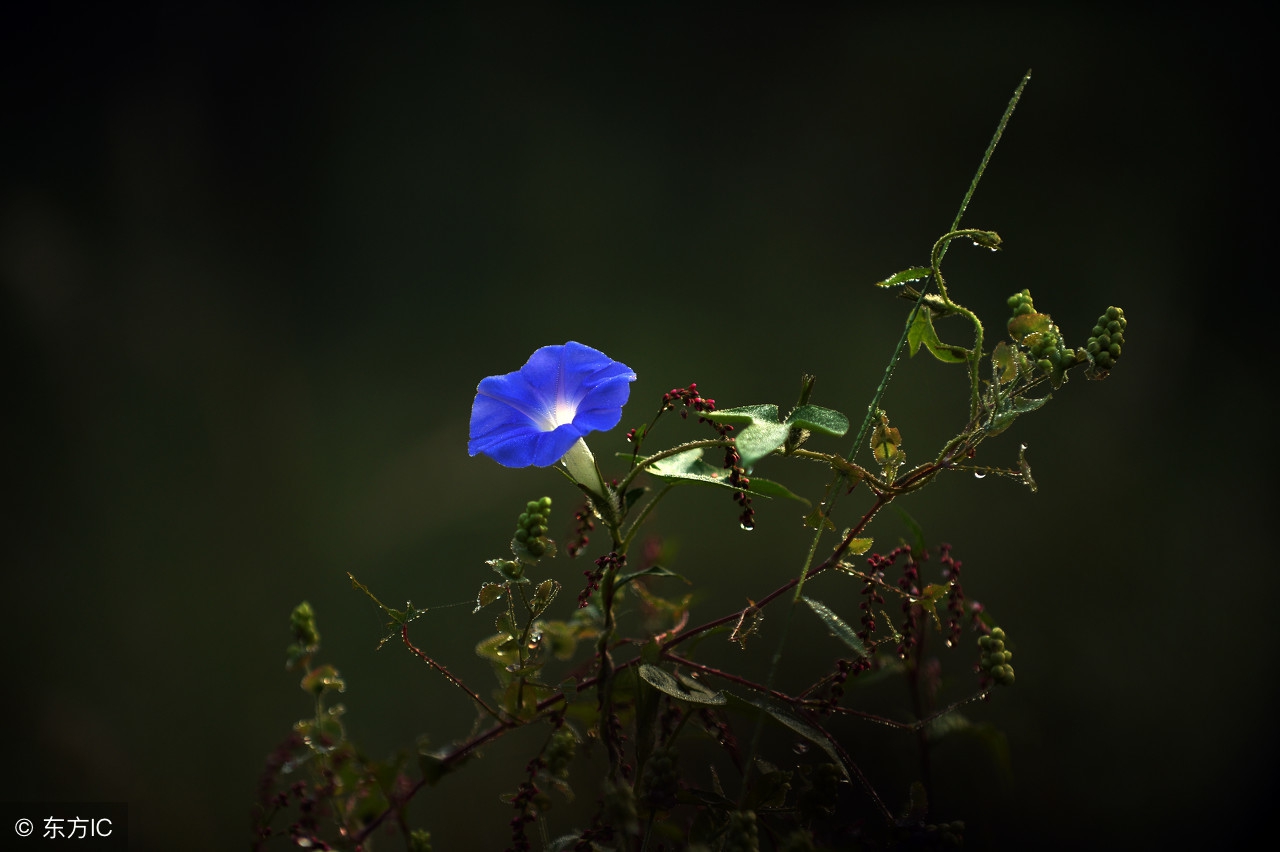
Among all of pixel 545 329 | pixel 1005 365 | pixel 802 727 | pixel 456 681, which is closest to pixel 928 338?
pixel 1005 365

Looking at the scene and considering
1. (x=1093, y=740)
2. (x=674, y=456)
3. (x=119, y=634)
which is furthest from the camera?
(x=119, y=634)

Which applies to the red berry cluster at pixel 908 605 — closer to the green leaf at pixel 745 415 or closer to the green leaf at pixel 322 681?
the green leaf at pixel 745 415

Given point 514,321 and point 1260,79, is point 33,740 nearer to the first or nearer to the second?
point 514,321

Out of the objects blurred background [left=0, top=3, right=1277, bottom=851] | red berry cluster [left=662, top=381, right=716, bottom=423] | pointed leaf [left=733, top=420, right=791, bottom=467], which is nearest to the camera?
pointed leaf [left=733, top=420, right=791, bottom=467]

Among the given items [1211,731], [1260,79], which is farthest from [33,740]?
[1260,79]

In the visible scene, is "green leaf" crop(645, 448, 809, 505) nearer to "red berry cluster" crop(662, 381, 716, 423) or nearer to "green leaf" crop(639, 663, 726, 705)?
"red berry cluster" crop(662, 381, 716, 423)

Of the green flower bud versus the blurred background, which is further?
the blurred background

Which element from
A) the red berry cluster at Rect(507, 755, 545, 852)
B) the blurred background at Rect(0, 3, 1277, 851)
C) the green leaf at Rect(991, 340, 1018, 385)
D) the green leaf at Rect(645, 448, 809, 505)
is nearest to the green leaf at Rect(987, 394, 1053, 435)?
the green leaf at Rect(991, 340, 1018, 385)
